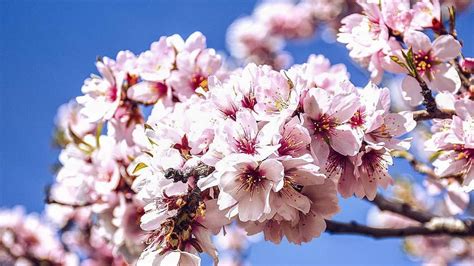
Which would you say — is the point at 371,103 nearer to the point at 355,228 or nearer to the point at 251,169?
the point at 251,169

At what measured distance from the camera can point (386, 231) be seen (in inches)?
124

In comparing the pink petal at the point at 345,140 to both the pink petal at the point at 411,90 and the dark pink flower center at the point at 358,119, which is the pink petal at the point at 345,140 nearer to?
the dark pink flower center at the point at 358,119

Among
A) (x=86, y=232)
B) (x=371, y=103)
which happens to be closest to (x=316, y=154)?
(x=371, y=103)

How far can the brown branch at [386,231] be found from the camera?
10.00 ft

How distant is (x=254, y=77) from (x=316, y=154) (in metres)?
0.34

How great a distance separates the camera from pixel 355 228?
310 cm

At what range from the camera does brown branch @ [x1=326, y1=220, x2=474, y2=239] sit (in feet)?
10.00

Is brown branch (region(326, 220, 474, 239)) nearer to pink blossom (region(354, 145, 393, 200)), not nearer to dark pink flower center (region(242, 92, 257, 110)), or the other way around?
pink blossom (region(354, 145, 393, 200))

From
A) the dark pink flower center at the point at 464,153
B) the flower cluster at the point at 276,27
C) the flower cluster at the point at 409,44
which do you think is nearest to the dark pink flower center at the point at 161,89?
the flower cluster at the point at 409,44

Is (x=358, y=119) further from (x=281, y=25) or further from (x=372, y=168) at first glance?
(x=281, y=25)

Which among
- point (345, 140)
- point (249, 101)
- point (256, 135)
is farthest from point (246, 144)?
point (345, 140)

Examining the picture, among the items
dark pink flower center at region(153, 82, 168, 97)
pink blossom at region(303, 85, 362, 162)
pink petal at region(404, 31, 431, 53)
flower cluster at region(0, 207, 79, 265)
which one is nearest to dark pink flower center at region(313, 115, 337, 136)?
pink blossom at region(303, 85, 362, 162)

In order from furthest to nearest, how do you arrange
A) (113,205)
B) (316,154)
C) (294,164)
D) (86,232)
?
(86,232)
(113,205)
(316,154)
(294,164)

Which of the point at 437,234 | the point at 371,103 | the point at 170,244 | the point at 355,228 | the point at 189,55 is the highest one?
the point at 189,55
